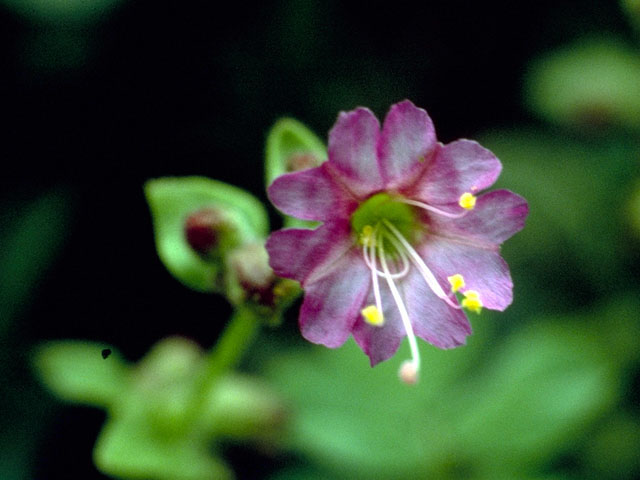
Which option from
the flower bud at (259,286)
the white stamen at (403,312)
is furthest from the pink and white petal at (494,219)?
the flower bud at (259,286)

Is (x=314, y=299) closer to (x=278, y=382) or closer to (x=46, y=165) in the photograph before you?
(x=278, y=382)

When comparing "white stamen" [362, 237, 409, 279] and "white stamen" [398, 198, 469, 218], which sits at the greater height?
"white stamen" [398, 198, 469, 218]

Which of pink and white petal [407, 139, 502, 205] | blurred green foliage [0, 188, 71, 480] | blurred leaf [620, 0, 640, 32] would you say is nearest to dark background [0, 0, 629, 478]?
blurred green foliage [0, 188, 71, 480]

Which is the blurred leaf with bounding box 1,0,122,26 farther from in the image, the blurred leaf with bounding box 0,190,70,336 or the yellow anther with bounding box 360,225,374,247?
the yellow anther with bounding box 360,225,374,247

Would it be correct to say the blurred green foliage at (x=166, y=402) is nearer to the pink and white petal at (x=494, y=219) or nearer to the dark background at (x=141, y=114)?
the dark background at (x=141, y=114)

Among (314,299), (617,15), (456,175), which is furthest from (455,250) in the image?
(617,15)

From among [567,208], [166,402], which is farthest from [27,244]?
[567,208]

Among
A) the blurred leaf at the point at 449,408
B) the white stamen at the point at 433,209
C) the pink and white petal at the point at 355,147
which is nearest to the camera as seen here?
the pink and white petal at the point at 355,147

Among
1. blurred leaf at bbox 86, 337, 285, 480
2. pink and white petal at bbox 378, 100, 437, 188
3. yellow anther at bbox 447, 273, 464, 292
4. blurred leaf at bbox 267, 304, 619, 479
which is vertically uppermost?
pink and white petal at bbox 378, 100, 437, 188
